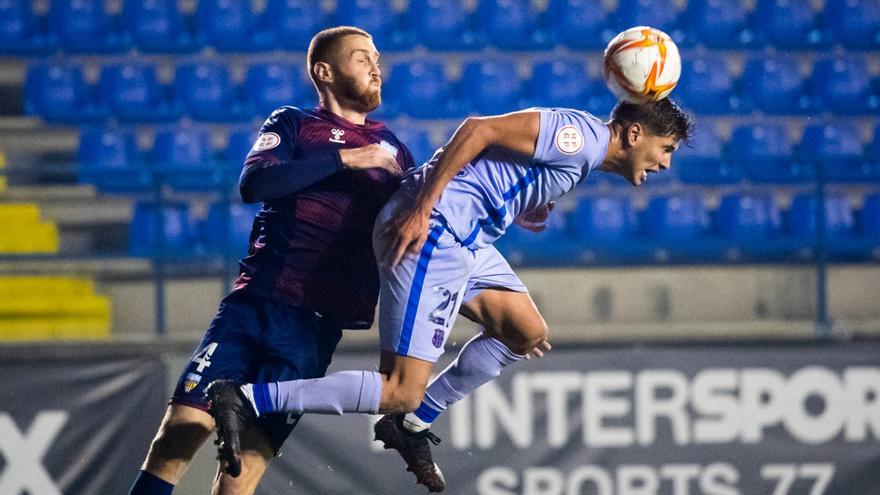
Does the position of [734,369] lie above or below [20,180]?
below

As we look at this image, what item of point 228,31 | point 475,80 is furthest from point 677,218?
point 228,31

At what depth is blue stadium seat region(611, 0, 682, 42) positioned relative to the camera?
9.61 meters

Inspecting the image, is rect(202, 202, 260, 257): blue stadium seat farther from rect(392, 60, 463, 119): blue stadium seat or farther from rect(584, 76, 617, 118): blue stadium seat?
rect(584, 76, 617, 118): blue stadium seat

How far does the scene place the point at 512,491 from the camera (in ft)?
20.9

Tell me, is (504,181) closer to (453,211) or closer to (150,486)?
(453,211)

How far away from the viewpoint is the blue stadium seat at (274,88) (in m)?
9.34

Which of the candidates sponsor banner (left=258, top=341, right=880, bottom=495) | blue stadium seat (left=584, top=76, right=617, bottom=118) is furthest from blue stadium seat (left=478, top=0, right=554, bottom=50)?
sponsor banner (left=258, top=341, right=880, bottom=495)

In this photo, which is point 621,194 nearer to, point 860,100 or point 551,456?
point 860,100

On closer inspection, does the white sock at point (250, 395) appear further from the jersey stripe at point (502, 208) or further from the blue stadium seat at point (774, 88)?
the blue stadium seat at point (774, 88)

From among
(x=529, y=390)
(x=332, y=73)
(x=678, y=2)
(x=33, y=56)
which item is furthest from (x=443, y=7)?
(x=332, y=73)

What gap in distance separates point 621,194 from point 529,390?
9.13ft

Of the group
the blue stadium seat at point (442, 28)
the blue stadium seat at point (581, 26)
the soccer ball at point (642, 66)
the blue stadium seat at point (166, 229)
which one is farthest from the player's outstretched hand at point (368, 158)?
the blue stadium seat at point (581, 26)

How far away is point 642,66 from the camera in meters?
Result: 4.08

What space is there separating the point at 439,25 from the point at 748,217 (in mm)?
2887
